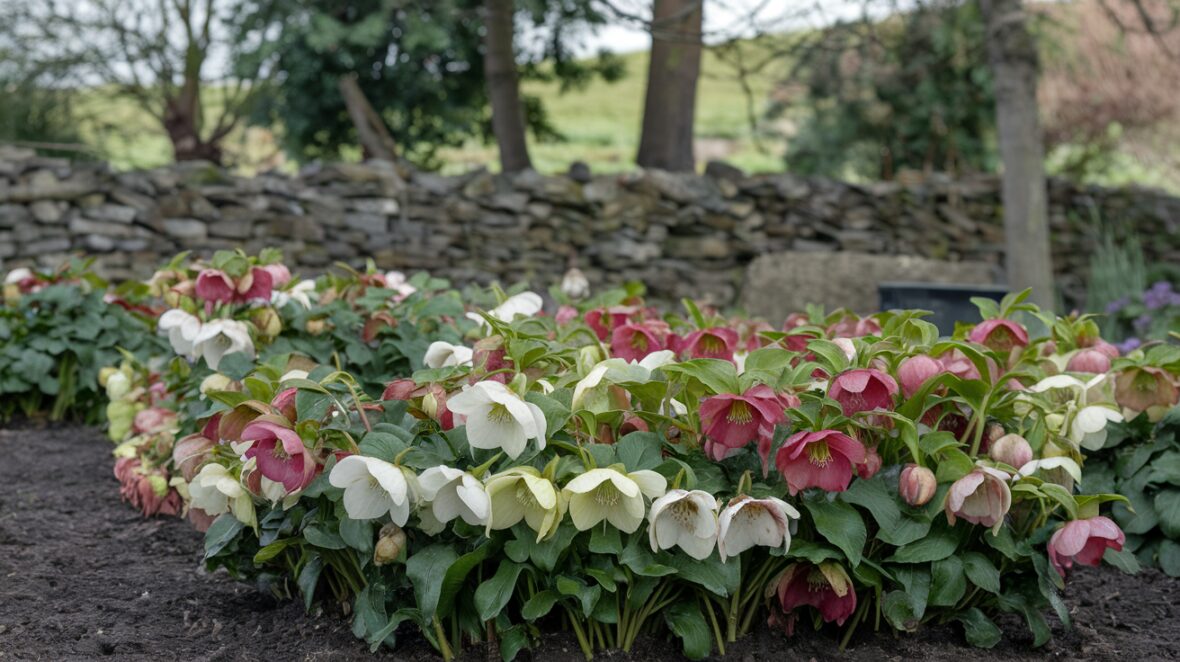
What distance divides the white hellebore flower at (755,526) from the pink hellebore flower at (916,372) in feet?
1.02

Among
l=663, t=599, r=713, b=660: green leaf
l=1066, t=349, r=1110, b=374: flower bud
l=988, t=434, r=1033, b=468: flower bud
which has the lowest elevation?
l=663, t=599, r=713, b=660: green leaf

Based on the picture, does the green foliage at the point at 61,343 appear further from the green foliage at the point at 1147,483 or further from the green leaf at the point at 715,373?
the green foliage at the point at 1147,483

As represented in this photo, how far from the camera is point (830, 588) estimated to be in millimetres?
1590

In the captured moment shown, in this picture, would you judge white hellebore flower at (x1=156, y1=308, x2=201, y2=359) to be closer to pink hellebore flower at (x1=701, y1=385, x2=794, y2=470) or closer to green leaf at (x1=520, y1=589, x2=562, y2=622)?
green leaf at (x1=520, y1=589, x2=562, y2=622)

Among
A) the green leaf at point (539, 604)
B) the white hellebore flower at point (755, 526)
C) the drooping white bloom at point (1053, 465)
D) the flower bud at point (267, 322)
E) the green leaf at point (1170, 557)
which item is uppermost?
the flower bud at point (267, 322)

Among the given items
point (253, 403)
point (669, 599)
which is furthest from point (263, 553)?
point (669, 599)

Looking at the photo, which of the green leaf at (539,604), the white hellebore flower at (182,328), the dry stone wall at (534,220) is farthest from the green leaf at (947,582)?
the dry stone wall at (534,220)

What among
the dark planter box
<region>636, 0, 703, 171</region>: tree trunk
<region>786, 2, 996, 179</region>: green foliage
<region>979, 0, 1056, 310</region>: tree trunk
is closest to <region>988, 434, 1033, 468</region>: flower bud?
the dark planter box

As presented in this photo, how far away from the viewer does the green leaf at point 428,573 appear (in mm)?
1450

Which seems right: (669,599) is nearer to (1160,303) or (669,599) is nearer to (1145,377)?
(1145,377)

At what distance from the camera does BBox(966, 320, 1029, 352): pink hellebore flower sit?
1.92 metres

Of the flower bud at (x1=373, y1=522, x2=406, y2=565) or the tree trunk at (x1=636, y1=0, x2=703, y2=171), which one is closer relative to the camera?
the flower bud at (x1=373, y1=522, x2=406, y2=565)

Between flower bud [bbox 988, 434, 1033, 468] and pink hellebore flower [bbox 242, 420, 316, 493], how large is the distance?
103 centimetres

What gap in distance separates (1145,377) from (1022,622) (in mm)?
537
